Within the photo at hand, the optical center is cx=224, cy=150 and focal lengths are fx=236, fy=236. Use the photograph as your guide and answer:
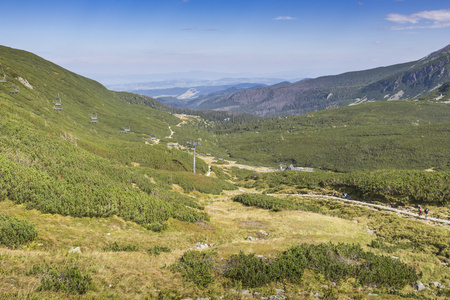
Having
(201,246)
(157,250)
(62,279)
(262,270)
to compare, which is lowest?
(201,246)

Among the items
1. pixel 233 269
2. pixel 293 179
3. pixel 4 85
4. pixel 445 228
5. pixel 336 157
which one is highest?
pixel 4 85

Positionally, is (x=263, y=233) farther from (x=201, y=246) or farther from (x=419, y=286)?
(x=419, y=286)

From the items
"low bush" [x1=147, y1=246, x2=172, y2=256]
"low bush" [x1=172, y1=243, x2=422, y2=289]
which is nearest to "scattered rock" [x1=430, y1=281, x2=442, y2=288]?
"low bush" [x1=172, y1=243, x2=422, y2=289]

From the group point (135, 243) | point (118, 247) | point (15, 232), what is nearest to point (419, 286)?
point (135, 243)

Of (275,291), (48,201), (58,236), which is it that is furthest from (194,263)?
(48,201)

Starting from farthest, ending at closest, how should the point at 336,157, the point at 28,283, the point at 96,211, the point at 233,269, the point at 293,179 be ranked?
the point at 336,157 < the point at 293,179 < the point at 96,211 < the point at 233,269 < the point at 28,283

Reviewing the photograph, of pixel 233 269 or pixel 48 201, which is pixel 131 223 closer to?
pixel 48 201
